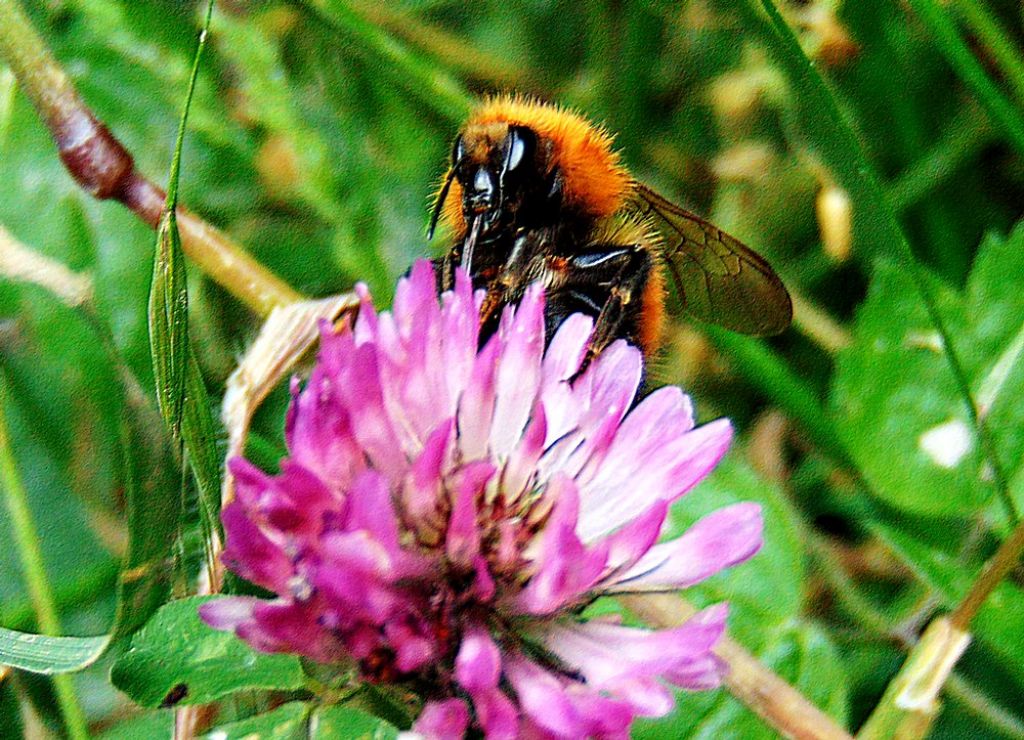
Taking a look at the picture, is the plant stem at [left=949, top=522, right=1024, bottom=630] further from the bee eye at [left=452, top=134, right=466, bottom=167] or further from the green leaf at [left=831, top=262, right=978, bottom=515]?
the bee eye at [left=452, top=134, right=466, bottom=167]

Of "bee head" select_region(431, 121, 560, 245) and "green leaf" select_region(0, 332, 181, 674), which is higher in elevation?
"bee head" select_region(431, 121, 560, 245)

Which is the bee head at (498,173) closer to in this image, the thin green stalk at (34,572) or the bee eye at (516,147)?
the bee eye at (516,147)

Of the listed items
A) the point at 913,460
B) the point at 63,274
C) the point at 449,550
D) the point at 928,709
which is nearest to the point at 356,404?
the point at 449,550

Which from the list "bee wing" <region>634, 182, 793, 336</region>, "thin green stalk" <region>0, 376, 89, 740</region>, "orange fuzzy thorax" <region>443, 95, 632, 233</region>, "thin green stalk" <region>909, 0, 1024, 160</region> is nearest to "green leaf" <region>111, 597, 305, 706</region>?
"thin green stalk" <region>0, 376, 89, 740</region>

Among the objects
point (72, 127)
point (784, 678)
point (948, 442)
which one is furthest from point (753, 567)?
point (72, 127)

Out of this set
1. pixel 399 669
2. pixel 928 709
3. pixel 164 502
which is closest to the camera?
pixel 399 669

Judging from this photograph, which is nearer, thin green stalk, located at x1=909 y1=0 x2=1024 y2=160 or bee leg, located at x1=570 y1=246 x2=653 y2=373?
bee leg, located at x1=570 y1=246 x2=653 y2=373

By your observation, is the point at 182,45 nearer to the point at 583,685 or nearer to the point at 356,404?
the point at 356,404
